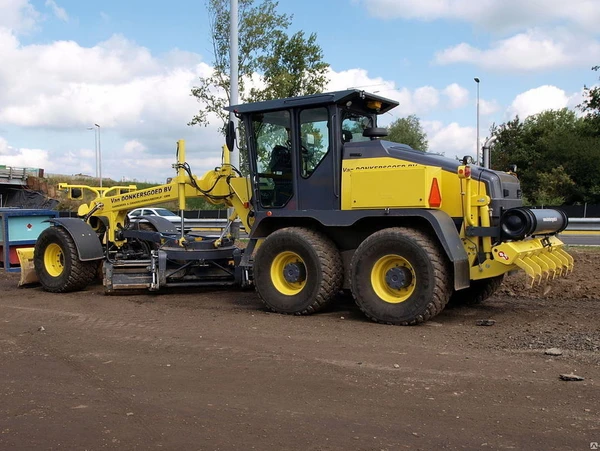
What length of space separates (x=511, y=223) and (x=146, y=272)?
5.49 meters

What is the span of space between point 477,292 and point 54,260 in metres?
6.98

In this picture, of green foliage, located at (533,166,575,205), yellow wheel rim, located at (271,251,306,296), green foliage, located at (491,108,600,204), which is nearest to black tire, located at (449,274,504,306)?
yellow wheel rim, located at (271,251,306,296)

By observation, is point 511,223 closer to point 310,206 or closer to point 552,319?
point 552,319

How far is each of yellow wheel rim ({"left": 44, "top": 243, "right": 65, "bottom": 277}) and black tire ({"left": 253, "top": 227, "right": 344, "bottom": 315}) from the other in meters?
4.09

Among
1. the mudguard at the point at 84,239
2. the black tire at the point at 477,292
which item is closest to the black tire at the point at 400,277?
the black tire at the point at 477,292

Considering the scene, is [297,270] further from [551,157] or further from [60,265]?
[551,157]

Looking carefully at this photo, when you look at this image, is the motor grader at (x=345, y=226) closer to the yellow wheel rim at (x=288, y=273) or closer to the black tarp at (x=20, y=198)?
the yellow wheel rim at (x=288, y=273)

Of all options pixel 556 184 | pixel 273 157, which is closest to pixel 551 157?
pixel 556 184

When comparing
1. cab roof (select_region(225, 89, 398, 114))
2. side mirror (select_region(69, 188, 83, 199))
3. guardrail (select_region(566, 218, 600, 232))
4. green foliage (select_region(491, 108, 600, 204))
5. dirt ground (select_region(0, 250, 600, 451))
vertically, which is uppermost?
green foliage (select_region(491, 108, 600, 204))

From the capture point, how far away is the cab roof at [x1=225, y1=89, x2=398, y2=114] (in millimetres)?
8023

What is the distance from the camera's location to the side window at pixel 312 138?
8.25 meters

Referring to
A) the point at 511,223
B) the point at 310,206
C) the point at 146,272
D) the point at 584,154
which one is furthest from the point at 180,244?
the point at 584,154

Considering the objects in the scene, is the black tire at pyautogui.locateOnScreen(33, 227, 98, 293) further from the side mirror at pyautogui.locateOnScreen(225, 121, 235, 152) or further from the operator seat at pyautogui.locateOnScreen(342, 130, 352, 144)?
the operator seat at pyautogui.locateOnScreen(342, 130, 352, 144)

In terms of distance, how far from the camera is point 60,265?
10750 mm
